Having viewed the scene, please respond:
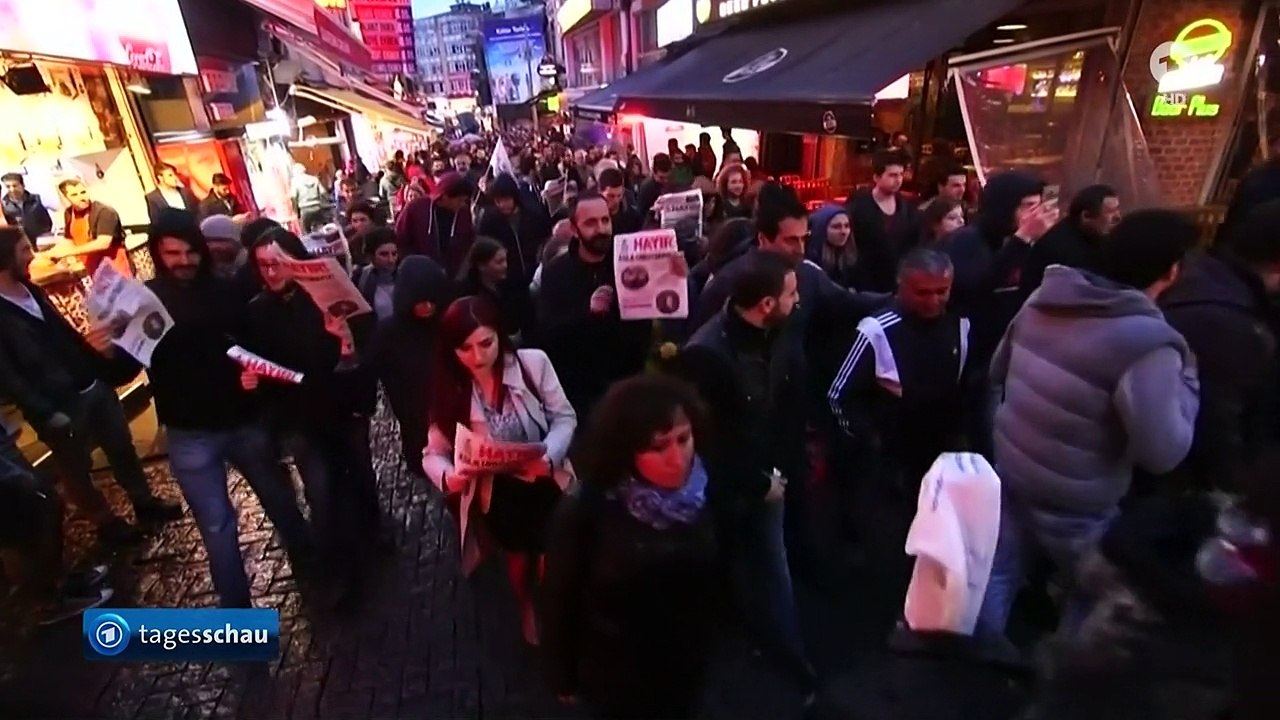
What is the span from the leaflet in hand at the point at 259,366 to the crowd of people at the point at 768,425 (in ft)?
0.25

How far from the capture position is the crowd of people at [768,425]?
186 centimetres

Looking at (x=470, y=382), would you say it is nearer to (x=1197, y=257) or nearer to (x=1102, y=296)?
(x=1102, y=296)

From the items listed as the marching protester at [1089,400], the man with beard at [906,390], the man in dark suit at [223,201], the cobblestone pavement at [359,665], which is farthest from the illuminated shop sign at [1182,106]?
the man in dark suit at [223,201]

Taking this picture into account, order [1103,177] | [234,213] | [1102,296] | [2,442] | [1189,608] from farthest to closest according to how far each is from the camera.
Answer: [234,213] < [1103,177] < [2,442] < [1102,296] < [1189,608]

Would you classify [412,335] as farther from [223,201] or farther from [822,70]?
[223,201]

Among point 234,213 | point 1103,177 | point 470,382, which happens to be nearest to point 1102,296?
point 470,382

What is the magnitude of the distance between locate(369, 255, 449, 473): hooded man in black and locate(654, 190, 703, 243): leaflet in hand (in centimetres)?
204

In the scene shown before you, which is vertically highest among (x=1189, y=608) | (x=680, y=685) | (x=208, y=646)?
(x=1189, y=608)

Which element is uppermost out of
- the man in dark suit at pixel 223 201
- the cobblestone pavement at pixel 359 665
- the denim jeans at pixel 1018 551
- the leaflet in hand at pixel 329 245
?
the leaflet in hand at pixel 329 245

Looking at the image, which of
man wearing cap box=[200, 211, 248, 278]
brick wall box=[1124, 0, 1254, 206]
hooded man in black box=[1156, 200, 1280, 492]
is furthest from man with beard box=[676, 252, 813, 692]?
brick wall box=[1124, 0, 1254, 206]

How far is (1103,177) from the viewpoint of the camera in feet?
23.4

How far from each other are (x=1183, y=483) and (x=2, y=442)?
217 inches

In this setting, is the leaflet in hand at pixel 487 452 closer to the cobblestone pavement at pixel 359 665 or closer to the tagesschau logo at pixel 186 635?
the cobblestone pavement at pixel 359 665

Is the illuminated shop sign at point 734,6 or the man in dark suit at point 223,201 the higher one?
the illuminated shop sign at point 734,6
